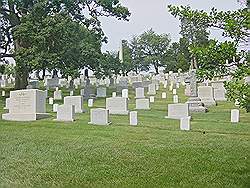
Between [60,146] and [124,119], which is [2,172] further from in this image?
[124,119]

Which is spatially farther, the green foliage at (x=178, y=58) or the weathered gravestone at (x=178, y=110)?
the green foliage at (x=178, y=58)

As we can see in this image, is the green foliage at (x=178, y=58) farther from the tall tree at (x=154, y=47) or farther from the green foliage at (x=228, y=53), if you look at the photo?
the green foliage at (x=228, y=53)

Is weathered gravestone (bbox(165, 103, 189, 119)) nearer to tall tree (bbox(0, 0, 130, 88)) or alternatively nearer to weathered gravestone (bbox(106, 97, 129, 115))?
weathered gravestone (bbox(106, 97, 129, 115))

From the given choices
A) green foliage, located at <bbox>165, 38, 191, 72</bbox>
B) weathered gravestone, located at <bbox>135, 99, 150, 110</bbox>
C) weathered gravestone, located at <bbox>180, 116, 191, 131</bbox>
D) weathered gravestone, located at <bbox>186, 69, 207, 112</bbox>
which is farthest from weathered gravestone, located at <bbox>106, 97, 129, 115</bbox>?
green foliage, located at <bbox>165, 38, 191, 72</bbox>

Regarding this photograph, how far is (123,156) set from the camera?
915 cm

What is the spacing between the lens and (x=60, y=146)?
1002cm

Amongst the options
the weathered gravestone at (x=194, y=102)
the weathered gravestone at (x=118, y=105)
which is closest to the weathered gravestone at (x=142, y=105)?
the weathered gravestone at (x=118, y=105)

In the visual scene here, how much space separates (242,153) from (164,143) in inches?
73.8

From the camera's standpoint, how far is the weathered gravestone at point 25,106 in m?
16.0

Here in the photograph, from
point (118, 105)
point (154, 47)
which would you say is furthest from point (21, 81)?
point (154, 47)

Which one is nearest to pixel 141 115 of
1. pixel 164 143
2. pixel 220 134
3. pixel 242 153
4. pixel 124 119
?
Answer: pixel 124 119

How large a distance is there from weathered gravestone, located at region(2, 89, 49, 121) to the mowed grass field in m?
1.99

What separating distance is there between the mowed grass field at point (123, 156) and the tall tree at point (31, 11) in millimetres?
14614

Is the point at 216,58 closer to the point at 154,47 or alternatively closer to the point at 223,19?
the point at 223,19
